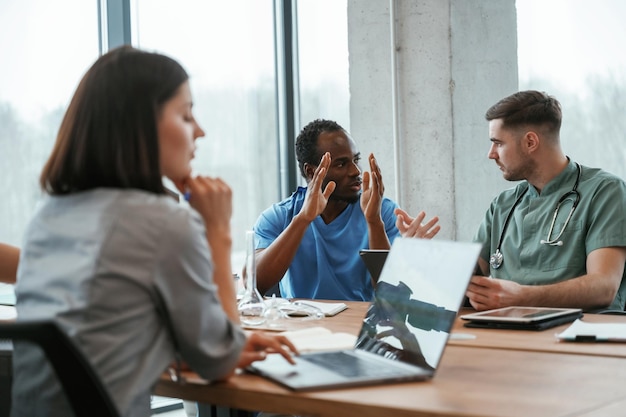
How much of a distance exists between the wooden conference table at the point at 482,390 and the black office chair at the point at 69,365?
0.35 metres

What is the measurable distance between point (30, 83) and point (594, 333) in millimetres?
2686

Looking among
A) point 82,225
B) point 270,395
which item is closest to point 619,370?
point 270,395

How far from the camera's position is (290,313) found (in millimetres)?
2289

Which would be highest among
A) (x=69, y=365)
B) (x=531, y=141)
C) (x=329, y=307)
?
(x=531, y=141)

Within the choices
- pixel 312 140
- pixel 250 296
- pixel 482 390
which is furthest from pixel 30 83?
pixel 482 390

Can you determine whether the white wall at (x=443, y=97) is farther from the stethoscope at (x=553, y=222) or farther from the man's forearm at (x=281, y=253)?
the man's forearm at (x=281, y=253)

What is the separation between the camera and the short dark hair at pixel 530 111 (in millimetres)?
2980

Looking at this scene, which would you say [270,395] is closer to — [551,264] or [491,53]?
[551,264]

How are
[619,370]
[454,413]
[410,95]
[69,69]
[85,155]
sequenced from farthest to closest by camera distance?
[410,95], [69,69], [619,370], [85,155], [454,413]

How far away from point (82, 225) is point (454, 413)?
0.64 m

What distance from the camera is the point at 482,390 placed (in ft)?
4.46

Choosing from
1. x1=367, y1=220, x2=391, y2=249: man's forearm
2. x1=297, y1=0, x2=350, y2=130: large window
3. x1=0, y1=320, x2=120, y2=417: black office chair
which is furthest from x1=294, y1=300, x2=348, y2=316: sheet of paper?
x1=297, y1=0, x2=350, y2=130: large window

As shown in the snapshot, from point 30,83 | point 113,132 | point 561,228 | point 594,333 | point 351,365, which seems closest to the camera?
point 113,132

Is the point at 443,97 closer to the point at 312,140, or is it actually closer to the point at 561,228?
the point at 312,140
